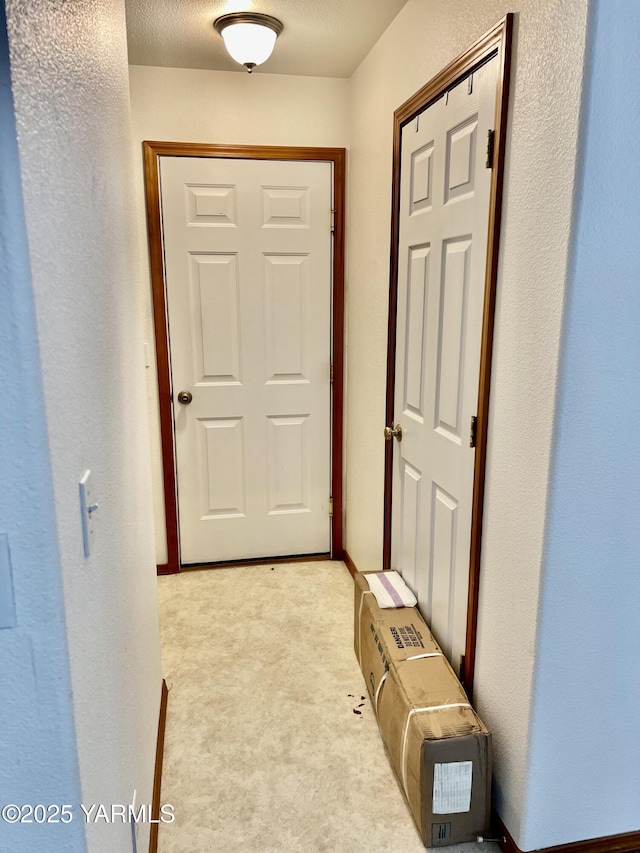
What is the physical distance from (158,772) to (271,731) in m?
0.39

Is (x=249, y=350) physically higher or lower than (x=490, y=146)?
lower

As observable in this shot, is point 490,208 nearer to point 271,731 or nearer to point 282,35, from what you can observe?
point 282,35

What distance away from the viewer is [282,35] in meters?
2.35

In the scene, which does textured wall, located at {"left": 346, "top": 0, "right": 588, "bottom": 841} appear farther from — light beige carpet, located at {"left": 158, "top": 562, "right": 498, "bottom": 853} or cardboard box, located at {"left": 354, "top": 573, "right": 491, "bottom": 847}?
light beige carpet, located at {"left": 158, "top": 562, "right": 498, "bottom": 853}

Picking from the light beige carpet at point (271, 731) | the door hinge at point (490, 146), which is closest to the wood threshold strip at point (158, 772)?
the light beige carpet at point (271, 731)

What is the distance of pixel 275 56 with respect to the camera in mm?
2561

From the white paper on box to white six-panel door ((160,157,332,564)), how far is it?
5.94 feet

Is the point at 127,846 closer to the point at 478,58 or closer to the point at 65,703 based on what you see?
the point at 65,703

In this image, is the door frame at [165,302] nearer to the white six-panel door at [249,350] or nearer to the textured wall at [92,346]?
the white six-panel door at [249,350]

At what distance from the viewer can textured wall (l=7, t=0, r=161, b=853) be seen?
29.1 inches

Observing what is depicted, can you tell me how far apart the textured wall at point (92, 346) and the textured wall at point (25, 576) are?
22 mm

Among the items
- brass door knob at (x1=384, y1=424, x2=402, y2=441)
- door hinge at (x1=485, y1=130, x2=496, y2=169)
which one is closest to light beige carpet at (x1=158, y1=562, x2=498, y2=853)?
brass door knob at (x1=384, y1=424, x2=402, y2=441)

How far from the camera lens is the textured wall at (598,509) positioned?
1.16 metres

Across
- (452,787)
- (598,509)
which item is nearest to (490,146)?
(598,509)
